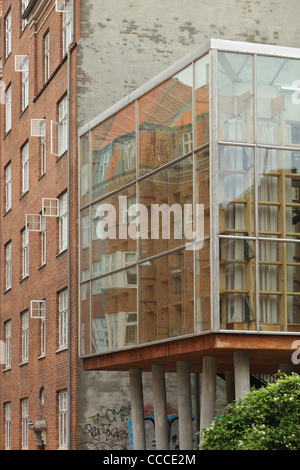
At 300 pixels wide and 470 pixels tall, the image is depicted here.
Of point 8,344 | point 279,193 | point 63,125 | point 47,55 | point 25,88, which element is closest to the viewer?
point 279,193

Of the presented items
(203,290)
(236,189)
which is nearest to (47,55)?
(236,189)

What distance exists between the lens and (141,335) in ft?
88.2

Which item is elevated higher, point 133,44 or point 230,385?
point 133,44

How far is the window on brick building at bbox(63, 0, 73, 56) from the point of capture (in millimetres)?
35750

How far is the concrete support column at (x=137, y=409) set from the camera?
1161 inches

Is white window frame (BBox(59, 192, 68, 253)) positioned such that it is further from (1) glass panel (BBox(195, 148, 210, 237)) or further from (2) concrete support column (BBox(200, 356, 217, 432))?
(1) glass panel (BBox(195, 148, 210, 237))

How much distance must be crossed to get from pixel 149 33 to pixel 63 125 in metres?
4.54

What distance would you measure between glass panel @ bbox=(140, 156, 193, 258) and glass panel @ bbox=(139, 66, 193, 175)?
0.39 m

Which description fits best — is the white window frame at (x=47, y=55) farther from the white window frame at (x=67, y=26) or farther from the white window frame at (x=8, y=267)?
the white window frame at (x=8, y=267)

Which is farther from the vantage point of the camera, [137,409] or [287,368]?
[137,409]

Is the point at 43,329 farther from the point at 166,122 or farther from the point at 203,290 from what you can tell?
the point at 203,290

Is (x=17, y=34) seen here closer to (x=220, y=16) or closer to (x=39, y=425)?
(x=220, y=16)

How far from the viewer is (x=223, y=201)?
23781mm

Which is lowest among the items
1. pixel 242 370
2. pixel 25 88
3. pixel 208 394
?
pixel 208 394
